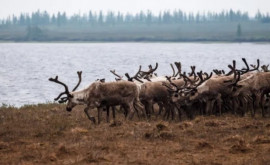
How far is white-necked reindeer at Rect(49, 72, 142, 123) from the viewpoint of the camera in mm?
16266

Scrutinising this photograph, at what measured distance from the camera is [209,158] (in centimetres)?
1144

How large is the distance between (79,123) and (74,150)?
183 inches

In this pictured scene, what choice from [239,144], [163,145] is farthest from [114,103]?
[239,144]

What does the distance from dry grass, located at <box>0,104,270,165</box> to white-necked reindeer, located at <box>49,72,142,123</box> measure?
63 cm

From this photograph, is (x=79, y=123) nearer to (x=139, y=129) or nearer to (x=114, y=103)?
(x=114, y=103)

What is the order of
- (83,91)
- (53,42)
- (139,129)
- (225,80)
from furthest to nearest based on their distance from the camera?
(53,42) → (225,80) → (83,91) → (139,129)

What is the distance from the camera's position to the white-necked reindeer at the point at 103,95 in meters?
16.3

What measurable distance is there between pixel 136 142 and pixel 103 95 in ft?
11.4

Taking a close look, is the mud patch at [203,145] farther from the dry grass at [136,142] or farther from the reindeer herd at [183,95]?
the reindeer herd at [183,95]

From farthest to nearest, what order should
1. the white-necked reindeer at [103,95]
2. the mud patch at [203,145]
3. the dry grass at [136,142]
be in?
the white-necked reindeer at [103,95] < the mud patch at [203,145] < the dry grass at [136,142]

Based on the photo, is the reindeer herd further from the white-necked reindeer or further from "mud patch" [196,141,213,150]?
"mud patch" [196,141,213,150]

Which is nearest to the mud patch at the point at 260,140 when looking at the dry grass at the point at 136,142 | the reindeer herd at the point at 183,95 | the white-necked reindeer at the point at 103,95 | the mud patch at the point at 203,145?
the dry grass at the point at 136,142

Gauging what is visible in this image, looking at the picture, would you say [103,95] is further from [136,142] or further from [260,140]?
[260,140]

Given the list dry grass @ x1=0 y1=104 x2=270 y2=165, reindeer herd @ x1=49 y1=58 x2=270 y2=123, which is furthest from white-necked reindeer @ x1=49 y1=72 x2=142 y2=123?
dry grass @ x1=0 y1=104 x2=270 y2=165
